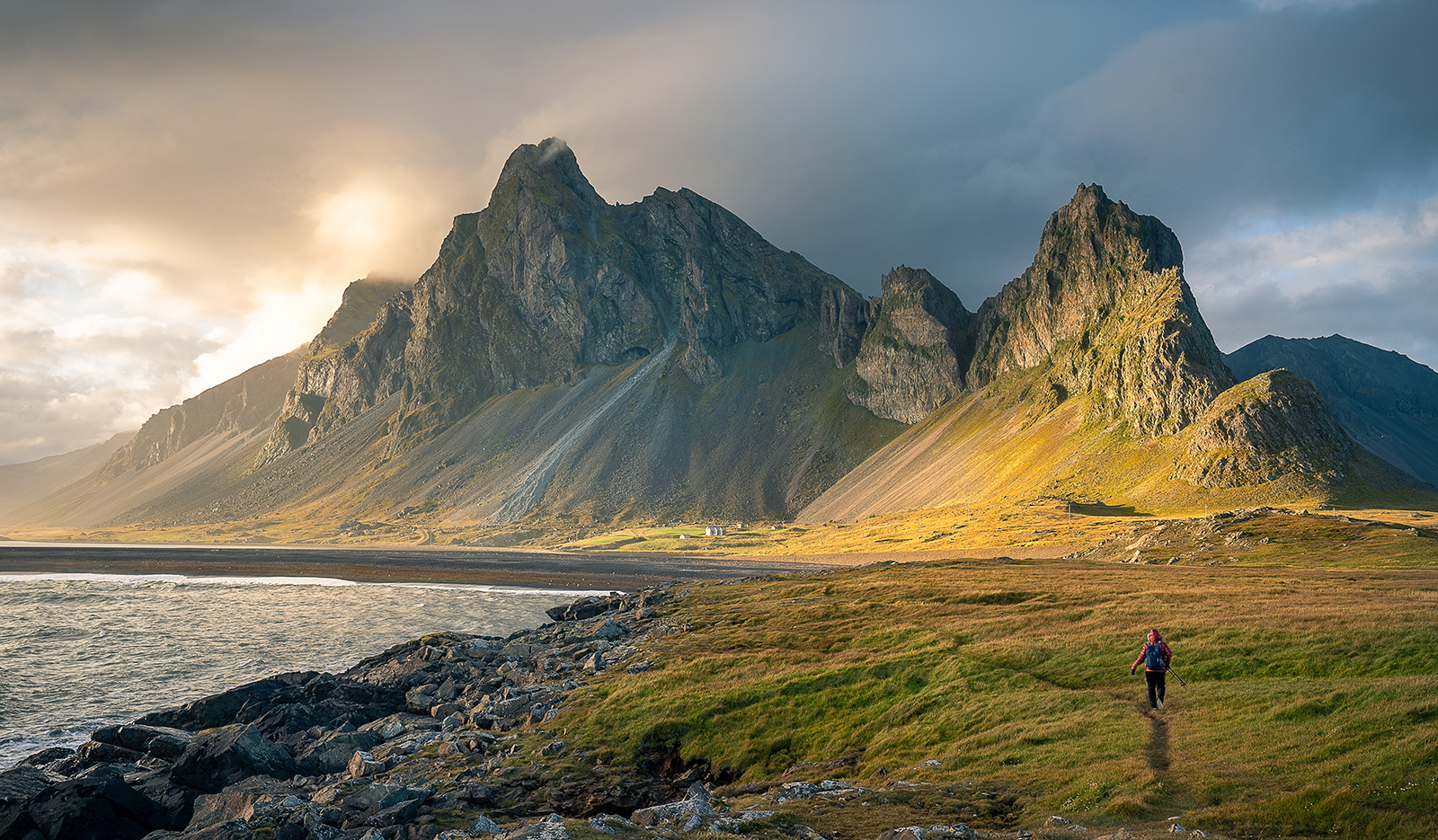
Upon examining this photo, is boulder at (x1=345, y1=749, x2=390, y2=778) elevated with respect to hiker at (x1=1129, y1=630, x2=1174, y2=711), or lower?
lower

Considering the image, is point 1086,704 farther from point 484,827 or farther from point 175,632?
point 175,632

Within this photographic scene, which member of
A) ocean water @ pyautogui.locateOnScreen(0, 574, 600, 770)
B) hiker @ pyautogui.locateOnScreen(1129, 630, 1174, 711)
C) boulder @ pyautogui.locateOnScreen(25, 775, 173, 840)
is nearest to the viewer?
boulder @ pyautogui.locateOnScreen(25, 775, 173, 840)

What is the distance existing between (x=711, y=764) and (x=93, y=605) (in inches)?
4168

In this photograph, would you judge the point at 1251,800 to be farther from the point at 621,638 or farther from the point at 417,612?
the point at 417,612

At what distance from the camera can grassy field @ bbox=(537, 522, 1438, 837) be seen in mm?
20875

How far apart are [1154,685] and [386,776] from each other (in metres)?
31.5

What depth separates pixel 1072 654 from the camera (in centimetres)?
3862

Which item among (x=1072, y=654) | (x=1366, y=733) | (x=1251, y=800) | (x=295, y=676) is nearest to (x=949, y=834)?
(x=1251, y=800)

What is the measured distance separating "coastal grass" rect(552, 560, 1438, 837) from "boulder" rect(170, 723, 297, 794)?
1334cm

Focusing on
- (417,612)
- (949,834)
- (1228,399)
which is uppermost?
(1228,399)

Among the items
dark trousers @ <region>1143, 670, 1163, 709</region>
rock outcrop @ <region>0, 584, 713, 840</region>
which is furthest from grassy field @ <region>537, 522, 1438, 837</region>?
rock outcrop @ <region>0, 584, 713, 840</region>

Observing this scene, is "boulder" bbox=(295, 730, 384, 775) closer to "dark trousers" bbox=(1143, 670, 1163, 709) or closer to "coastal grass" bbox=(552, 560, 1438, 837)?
"coastal grass" bbox=(552, 560, 1438, 837)

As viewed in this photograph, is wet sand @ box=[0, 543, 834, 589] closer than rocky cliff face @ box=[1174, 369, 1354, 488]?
Yes

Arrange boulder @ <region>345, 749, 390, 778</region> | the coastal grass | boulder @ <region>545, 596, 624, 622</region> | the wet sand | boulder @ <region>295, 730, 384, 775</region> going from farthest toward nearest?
the wet sand
boulder @ <region>545, 596, 624, 622</region>
boulder @ <region>295, 730, 384, 775</region>
boulder @ <region>345, 749, 390, 778</region>
the coastal grass
